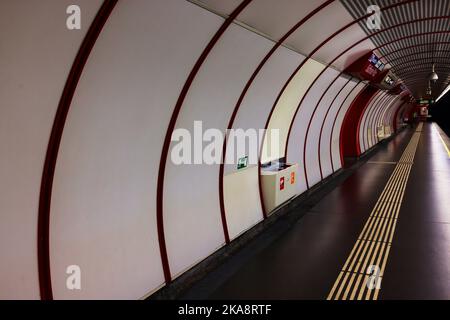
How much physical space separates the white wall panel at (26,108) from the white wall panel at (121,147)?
0.23 meters

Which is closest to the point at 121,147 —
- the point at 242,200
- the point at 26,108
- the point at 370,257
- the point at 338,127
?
the point at 26,108

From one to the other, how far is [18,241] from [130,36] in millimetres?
2218

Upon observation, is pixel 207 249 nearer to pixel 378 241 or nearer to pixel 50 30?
pixel 378 241

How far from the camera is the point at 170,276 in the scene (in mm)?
4949

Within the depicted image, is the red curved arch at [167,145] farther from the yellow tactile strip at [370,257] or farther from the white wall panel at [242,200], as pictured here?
the yellow tactile strip at [370,257]

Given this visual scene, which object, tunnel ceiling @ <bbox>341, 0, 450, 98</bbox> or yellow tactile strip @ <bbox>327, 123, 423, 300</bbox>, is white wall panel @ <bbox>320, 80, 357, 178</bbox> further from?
yellow tactile strip @ <bbox>327, 123, 423, 300</bbox>

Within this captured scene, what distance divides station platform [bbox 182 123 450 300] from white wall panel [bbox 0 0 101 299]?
2.59m

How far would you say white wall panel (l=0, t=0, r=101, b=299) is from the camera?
2.63 m

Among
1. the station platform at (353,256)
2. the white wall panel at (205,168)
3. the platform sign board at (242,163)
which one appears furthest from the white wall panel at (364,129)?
the white wall panel at (205,168)

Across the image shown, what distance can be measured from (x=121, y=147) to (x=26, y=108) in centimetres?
129

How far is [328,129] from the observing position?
13.7 metres

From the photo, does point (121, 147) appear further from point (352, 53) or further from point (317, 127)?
point (317, 127)
